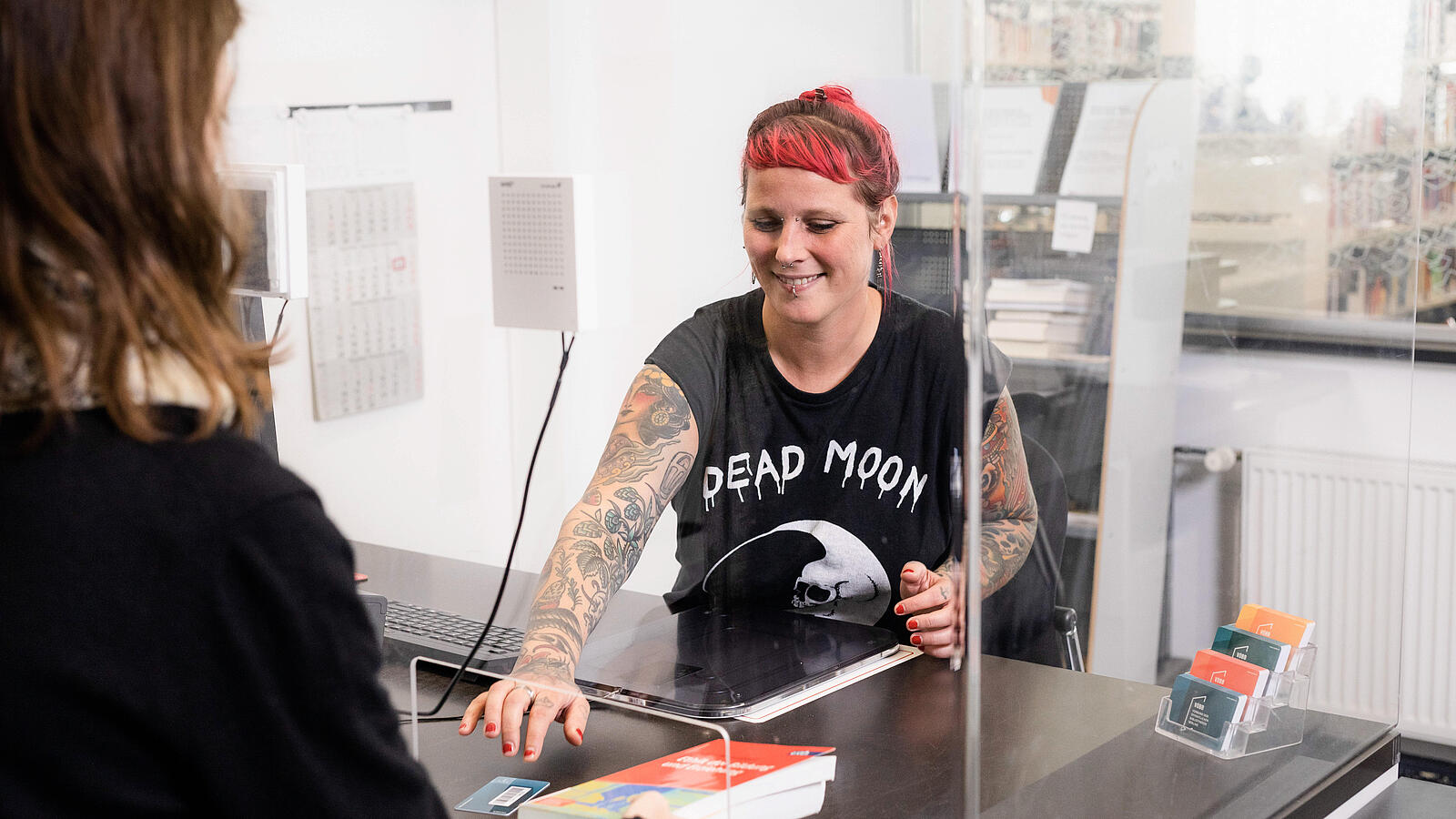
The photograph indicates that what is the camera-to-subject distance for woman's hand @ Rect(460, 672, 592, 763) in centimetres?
114

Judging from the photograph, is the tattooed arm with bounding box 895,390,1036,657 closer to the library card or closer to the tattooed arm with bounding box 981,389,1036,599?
the tattooed arm with bounding box 981,389,1036,599

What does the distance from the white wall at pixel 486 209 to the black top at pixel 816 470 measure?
0.07 metres

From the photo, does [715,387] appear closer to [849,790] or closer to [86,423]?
[849,790]

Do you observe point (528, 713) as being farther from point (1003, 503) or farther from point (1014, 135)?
point (1014, 135)

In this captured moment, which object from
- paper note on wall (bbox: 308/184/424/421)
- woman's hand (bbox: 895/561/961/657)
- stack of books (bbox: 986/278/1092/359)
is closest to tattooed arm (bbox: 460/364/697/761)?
woman's hand (bbox: 895/561/961/657)

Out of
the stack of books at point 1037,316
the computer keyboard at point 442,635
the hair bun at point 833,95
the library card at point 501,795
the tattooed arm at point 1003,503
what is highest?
the hair bun at point 833,95

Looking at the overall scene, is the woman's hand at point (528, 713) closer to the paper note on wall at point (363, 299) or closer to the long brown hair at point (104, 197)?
the long brown hair at point (104, 197)

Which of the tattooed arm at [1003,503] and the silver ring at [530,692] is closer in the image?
the tattooed arm at [1003,503]

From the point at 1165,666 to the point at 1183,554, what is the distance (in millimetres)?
121

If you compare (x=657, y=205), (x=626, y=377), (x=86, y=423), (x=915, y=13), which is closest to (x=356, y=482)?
(x=626, y=377)

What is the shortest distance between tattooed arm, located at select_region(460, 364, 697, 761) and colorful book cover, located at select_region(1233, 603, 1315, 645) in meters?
0.62

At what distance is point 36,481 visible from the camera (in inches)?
22.0

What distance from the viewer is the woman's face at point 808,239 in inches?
53.2

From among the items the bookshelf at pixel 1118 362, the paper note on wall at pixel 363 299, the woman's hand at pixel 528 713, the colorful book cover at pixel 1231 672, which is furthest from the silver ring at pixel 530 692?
the paper note on wall at pixel 363 299
